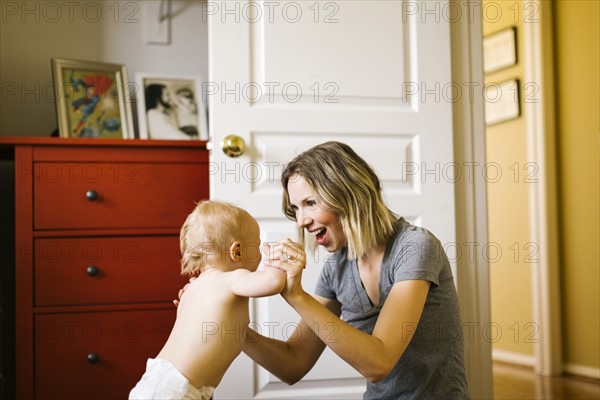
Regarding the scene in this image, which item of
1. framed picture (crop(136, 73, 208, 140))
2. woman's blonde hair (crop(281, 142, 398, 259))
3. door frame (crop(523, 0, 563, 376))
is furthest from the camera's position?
door frame (crop(523, 0, 563, 376))

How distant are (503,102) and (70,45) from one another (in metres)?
2.39

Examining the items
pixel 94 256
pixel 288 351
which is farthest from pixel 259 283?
pixel 94 256

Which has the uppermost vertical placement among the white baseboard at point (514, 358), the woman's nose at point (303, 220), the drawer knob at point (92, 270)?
the woman's nose at point (303, 220)

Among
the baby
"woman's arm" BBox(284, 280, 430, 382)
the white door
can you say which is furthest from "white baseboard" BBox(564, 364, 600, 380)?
the baby

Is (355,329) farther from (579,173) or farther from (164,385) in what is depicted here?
(579,173)

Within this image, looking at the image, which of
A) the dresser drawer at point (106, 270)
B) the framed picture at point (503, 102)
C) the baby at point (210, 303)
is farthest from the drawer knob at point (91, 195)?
the framed picture at point (503, 102)

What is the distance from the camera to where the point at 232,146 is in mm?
2326

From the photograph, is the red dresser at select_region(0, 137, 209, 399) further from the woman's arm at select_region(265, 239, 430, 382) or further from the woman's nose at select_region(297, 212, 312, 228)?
the woman's arm at select_region(265, 239, 430, 382)

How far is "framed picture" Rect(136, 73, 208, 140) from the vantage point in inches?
108

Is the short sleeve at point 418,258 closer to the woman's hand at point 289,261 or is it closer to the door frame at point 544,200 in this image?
the woman's hand at point 289,261

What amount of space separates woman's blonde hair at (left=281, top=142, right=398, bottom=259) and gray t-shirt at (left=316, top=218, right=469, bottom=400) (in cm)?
6

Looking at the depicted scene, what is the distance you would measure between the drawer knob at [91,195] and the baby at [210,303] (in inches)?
30.5

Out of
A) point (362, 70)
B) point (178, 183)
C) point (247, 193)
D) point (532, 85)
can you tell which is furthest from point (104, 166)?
point (532, 85)

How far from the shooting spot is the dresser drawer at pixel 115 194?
2318 mm
